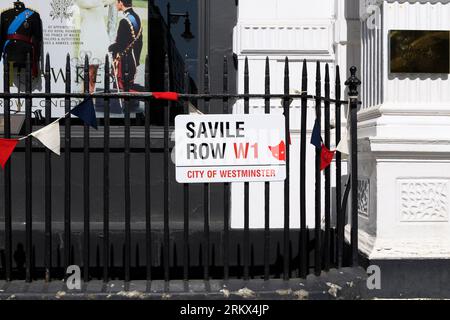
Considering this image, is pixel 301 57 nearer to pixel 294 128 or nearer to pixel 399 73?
pixel 294 128

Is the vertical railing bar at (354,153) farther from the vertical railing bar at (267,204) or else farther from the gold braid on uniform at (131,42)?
the gold braid on uniform at (131,42)

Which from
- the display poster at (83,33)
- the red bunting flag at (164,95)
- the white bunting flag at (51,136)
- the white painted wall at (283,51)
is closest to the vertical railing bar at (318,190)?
the red bunting flag at (164,95)

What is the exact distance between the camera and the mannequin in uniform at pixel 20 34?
6684mm

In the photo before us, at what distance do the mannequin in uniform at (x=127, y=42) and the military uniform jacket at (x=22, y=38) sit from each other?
0.84m

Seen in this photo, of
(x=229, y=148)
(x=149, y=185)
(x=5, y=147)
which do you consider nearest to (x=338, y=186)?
(x=229, y=148)

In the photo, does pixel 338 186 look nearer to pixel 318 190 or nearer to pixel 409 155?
pixel 318 190

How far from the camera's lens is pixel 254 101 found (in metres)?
6.34

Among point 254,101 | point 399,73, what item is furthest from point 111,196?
point 399,73

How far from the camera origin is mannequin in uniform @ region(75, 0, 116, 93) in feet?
22.1

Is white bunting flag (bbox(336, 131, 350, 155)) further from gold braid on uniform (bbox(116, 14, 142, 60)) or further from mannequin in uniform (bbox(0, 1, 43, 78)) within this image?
mannequin in uniform (bbox(0, 1, 43, 78))

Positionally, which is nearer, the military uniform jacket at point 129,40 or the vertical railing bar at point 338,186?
the vertical railing bar at point 338,186

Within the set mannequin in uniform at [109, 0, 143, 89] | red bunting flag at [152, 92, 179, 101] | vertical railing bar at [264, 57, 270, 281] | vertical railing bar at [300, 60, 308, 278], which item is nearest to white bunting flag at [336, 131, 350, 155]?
vertical railing bar at [300, 60, 308, 278]

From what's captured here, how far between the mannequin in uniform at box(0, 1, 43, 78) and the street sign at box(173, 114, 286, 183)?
2.94 m

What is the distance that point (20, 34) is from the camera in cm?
668
